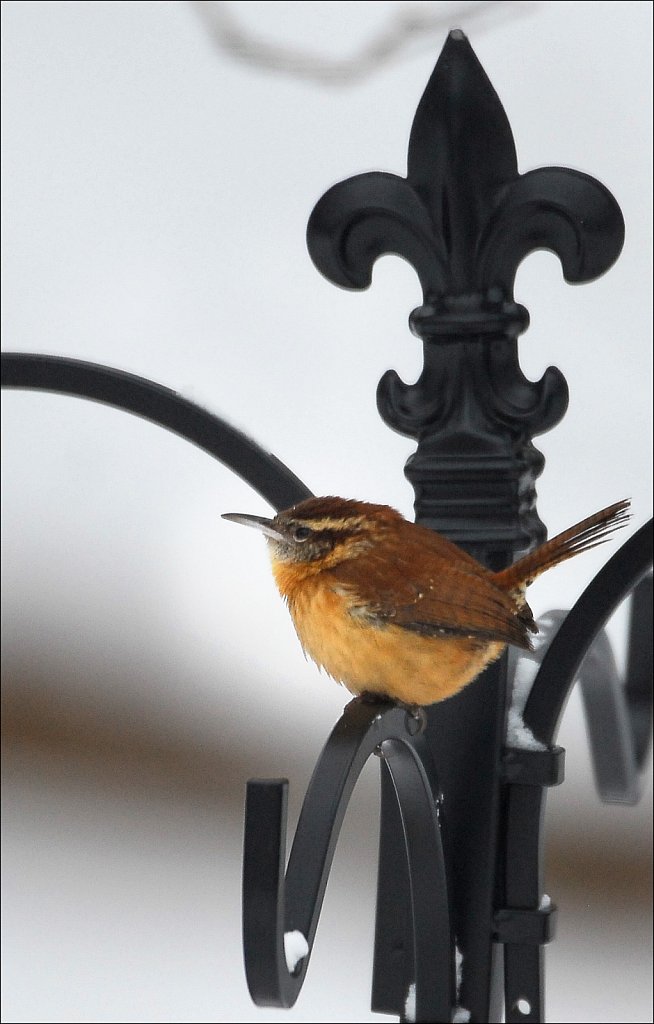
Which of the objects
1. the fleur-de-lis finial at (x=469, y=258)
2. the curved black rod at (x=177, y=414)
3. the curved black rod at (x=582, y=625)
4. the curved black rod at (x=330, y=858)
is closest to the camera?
the curved black rod at (x=330, y=858)

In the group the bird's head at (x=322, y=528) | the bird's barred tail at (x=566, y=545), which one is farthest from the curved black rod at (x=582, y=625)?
the bird's head at (x=322, y=528)

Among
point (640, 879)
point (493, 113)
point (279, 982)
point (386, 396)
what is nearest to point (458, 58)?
point (493, 113)

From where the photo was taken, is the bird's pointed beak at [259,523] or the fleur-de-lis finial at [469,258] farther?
the bird's pointed beak at [259,523]

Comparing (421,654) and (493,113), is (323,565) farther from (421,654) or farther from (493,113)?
(493,113)

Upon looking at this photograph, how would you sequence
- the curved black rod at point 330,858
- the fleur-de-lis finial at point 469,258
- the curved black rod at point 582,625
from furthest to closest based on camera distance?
1. the fleur-de-lis finial at point 469,258
2. the curved black rod at point 582,625
3. the curved black rod at point 330,858

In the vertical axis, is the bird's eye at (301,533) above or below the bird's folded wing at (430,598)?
above

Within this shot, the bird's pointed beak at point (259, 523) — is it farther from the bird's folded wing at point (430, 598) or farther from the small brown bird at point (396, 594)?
the bird's folded wing at point (430, 598)

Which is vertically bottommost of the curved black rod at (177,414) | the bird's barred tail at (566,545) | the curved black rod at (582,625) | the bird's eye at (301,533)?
the curved black rod at (582,625)
